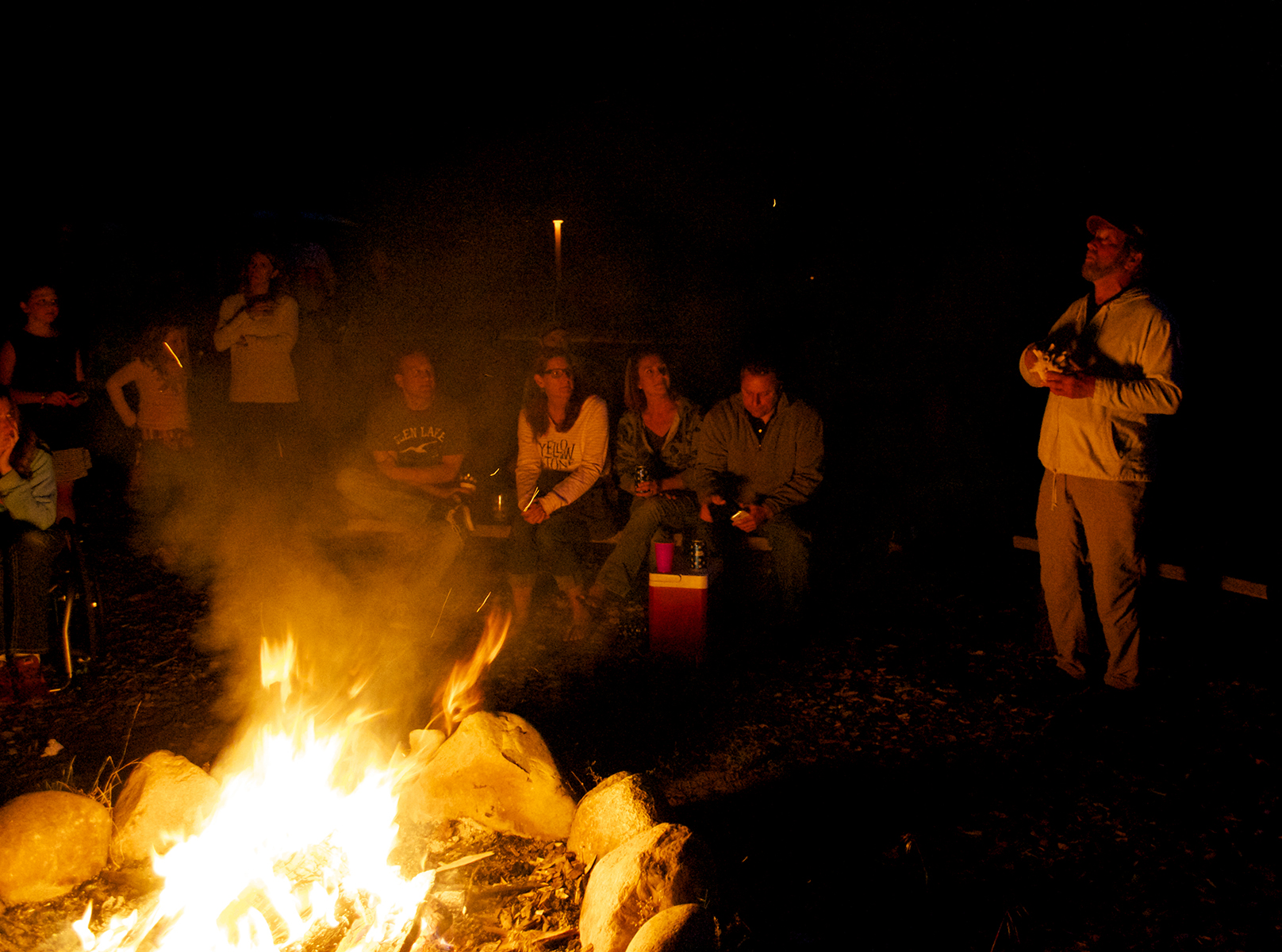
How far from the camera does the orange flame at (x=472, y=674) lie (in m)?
3.48

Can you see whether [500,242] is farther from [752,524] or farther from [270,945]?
[270,945]

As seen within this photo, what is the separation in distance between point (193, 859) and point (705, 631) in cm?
241

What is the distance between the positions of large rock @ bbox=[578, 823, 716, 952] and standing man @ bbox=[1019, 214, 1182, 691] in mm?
2413

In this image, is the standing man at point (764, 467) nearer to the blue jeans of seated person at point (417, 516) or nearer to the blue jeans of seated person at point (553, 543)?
the blue jeans of seated person at point (553, 543)

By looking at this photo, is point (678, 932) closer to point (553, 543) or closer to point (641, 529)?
point (641, 529)

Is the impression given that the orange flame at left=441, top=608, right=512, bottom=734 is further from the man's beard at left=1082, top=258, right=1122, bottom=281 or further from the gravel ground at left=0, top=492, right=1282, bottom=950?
the man's beard at left=1082, top=258, right=1122, bottom=281

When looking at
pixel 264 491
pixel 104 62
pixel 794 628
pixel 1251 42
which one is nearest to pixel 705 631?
pixel 794 628

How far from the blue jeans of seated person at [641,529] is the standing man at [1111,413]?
74.1 inches

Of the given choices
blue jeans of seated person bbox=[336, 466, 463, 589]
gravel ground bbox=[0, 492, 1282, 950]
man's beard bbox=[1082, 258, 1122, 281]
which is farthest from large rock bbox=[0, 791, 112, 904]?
man's beard bbox=[1082, 258, 1122, 281]

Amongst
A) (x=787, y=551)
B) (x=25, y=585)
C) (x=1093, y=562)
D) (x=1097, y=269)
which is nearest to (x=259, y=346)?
Answer: (x=25, y=585)

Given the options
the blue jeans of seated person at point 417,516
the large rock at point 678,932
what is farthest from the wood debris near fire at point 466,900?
the blue jeans of seated person at point 417,516

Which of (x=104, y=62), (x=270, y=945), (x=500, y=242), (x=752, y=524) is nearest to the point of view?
(x=270, y=945)

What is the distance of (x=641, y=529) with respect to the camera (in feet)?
15.6

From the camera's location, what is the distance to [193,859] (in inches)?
98.0
